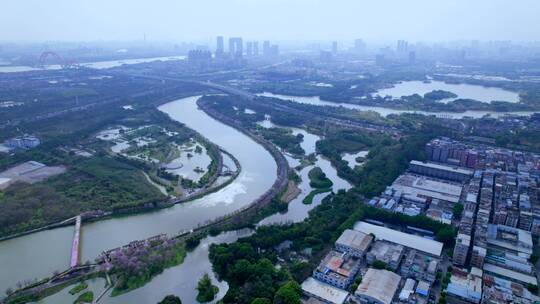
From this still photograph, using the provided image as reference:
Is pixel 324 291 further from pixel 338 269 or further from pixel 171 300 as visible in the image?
pixel 171 300

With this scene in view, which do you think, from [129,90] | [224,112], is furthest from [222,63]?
[224,112]

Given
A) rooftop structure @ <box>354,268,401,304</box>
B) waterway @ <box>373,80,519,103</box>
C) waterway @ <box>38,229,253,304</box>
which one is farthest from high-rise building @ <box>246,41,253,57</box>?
rooftop structure @ <box>354,268,401,304</box>

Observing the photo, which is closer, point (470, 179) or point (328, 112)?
point (470, 179)

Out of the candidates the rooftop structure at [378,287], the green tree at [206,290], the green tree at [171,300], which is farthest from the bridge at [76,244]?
the rooftop structure at [378,287]

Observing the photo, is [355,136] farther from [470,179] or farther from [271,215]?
[271,215]

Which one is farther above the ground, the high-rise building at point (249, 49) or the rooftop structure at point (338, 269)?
the high-rise building at point (249, 49)

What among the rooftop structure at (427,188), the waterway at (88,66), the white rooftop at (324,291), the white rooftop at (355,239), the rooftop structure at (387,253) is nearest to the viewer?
the white rooftop at (324,291)

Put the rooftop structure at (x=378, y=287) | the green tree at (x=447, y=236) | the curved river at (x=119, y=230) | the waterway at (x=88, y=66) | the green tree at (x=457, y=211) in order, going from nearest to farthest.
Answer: the rooftop structure at (x=378, y=287), the curved river at (x=119, y=230), the green tree at (x=447, y=236), the green tree at (x=457, y=211), the waterway at (x=88, y=66)

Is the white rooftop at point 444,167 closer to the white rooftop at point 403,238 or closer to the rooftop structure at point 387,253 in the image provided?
the white rooftop at point 403,238
